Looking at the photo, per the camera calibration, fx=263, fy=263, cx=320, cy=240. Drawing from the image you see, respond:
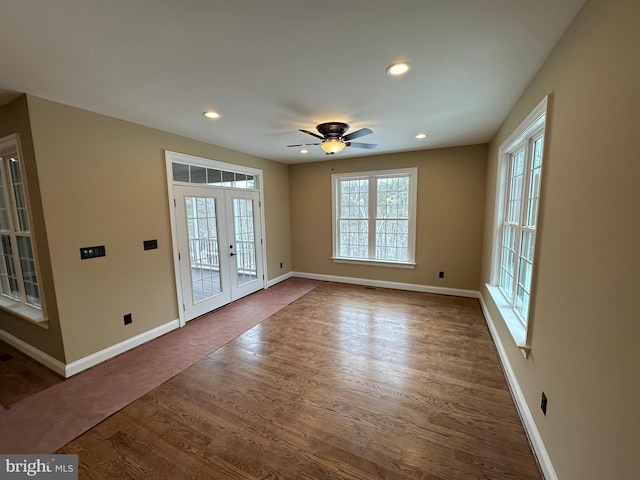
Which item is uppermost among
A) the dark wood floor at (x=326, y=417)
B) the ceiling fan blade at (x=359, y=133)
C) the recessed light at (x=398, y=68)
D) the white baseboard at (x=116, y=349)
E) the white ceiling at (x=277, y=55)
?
the white ceiling at (x=277, y=55)

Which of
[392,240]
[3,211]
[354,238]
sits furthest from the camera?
[354,238]

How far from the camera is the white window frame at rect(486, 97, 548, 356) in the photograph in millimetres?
1885

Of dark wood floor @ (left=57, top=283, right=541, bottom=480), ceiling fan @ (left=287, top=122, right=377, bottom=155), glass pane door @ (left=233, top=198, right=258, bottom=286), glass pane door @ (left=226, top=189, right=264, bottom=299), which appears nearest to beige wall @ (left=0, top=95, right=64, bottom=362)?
dark wood floor @ (left=57, top=283, right=541, bottom=480)

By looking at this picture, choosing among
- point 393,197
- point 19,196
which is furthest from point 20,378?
point 393,197

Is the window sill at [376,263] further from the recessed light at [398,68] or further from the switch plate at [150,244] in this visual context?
the recessed light at [398,68]

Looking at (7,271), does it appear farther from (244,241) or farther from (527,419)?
(527,419)

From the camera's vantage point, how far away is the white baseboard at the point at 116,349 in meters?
2.55

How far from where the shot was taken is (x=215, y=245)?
4.09 m

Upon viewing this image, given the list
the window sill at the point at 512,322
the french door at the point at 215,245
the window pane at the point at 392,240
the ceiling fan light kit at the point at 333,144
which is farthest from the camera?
the window pane at the point at 392,240

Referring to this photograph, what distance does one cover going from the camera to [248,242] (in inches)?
190

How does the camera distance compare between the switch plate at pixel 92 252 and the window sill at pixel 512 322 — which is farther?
the switch plate at pixel 92 252

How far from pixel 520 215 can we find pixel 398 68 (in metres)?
1.77

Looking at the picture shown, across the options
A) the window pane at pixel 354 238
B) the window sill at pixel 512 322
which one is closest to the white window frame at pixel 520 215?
the window sill at pixel 512 322

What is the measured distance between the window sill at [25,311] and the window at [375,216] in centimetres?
427
